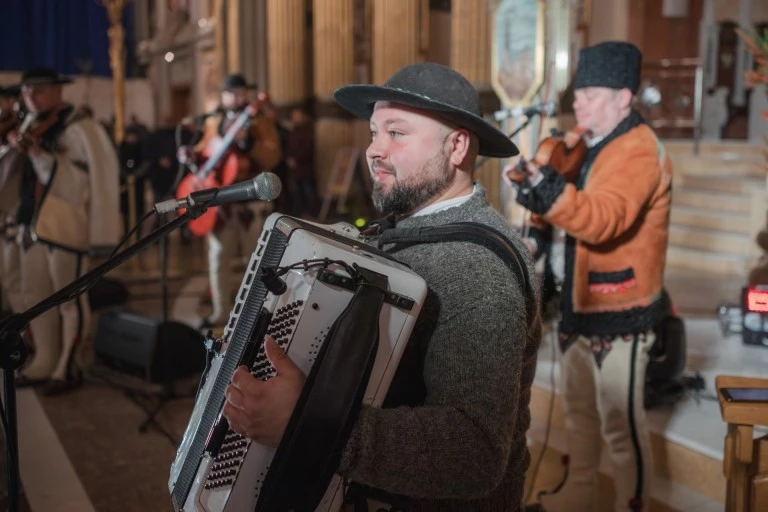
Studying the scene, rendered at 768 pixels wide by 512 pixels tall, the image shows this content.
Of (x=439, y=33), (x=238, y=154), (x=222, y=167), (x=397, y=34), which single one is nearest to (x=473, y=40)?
(x=238, y=154)

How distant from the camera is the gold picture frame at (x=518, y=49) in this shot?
5.59 m

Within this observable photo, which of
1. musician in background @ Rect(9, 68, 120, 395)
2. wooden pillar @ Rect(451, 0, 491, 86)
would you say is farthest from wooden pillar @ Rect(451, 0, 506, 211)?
musician in background @ Rect(9, 68, 120, 395)

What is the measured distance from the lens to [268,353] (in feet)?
5.12

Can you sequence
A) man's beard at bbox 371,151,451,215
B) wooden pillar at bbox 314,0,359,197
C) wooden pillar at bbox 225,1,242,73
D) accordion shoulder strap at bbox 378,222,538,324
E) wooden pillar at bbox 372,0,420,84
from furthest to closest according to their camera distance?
wooden pillar at bbox 225,1,242,73 < wooden pillar at bbox 314,0,359,197 < wooden pillar at bbox 372,0,420,84 < man's beard at bbox 371,151,451,215 < accordion shoulder strap at bbox 378,222,538,324

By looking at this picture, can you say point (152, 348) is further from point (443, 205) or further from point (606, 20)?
point (606, 20)

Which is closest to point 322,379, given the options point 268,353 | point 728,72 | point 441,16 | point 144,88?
point 268,353

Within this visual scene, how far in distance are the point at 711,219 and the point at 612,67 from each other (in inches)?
241

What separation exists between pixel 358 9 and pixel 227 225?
7.88 meters

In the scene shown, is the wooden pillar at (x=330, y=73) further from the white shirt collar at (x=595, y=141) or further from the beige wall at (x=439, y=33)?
the white shirt collar at (x=595, y=141)

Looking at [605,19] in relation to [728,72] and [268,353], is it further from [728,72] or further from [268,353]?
[268,353]

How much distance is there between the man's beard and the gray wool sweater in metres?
0.16

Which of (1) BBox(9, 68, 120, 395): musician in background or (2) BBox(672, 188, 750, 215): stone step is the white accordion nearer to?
(1) BBox(9, 68, 120, 395): musician in background

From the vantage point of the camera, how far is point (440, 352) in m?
1.64

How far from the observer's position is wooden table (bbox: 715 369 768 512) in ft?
8.07
